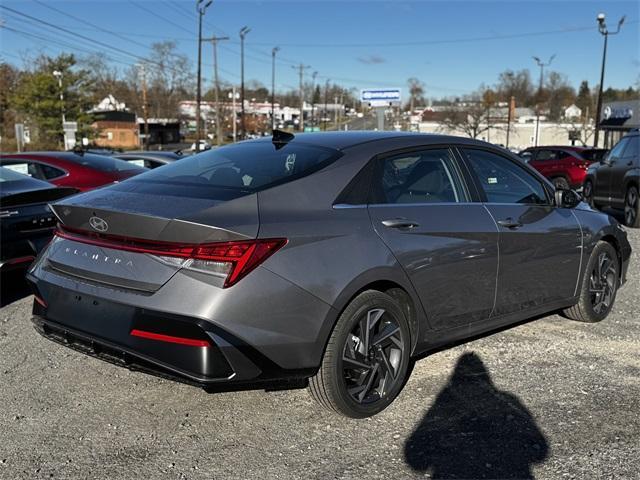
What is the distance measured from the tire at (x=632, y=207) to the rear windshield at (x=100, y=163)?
8468mm

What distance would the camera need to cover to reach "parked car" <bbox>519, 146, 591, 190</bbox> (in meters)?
19.0

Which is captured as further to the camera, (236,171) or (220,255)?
(236,171)

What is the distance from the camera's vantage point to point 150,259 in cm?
286

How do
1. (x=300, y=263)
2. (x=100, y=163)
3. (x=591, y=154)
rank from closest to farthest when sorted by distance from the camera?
(x=300, y=263)
(x=100, y=163)
(x=591, y=154)

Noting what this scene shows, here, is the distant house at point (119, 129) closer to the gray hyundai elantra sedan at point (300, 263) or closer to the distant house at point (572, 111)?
the distant house at point (572, 111)

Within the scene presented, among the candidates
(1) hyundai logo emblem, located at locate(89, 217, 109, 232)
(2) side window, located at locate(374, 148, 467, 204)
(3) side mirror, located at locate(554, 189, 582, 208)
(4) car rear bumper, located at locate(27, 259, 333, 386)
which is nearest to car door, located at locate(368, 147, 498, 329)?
(2) side window, located at locate(374, 148, 467, 204)

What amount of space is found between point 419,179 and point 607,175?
30.5 feet

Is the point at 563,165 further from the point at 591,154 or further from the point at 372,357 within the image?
the point at 372,357

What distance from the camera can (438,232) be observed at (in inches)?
144

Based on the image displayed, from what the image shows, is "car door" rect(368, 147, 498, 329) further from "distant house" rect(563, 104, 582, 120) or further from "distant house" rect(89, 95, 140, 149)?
"distant house" rect(563, 104, 582, 120)

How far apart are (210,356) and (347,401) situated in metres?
0.88

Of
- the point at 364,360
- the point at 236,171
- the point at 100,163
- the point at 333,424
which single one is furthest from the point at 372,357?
the point at 100,163

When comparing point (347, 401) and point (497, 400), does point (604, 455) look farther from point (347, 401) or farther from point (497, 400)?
point (347, 401)

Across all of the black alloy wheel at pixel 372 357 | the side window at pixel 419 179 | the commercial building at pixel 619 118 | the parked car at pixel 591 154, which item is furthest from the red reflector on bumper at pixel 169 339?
the commercial building at pixel 619 118
